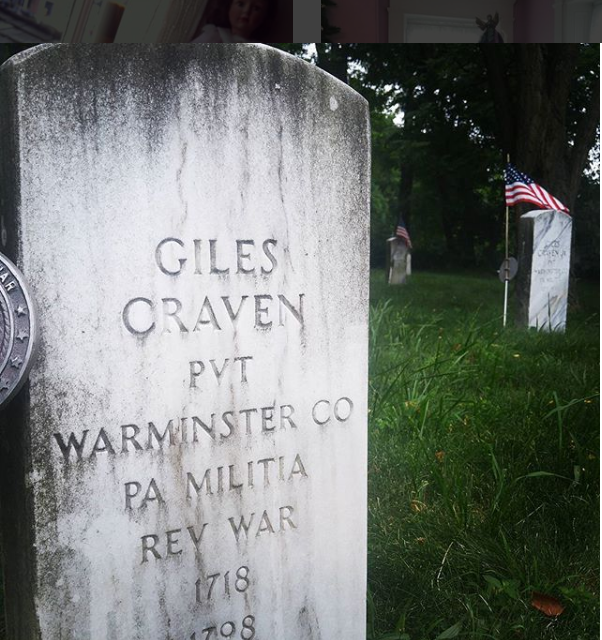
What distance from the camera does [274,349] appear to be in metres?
1.62

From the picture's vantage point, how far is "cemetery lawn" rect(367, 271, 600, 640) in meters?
2.09

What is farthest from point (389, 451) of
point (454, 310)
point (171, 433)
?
point (454, 310)

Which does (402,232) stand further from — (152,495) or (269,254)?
(152,495)

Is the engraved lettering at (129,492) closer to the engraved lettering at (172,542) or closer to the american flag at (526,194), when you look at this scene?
the engraved lettering at (172,542)

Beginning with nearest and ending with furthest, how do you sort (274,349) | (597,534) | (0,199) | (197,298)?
1. (0,199)
2. (197,298)
3. (274,349)
4. (597,534)

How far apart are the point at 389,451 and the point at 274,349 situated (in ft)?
4.19

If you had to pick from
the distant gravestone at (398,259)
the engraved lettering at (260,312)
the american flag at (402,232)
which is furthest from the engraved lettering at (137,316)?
the distant gravestone at (398,259)

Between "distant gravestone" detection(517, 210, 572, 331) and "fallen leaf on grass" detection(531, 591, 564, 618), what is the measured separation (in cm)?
342

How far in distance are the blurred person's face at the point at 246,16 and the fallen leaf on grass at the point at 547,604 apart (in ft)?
5.42

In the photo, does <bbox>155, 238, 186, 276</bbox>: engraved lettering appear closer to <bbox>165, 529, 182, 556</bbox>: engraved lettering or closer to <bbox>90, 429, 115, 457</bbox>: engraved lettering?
<bbox>90, 429, 115, 457</bbox>: engraved lettering

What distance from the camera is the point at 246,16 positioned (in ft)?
5.78

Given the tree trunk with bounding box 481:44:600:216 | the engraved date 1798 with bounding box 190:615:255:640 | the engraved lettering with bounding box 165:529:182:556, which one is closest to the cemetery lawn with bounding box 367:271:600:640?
the engraved date 1798 with bounding box 190:615:255:640

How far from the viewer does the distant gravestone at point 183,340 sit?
1.38 m

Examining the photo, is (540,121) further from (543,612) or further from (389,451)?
(543,612)
